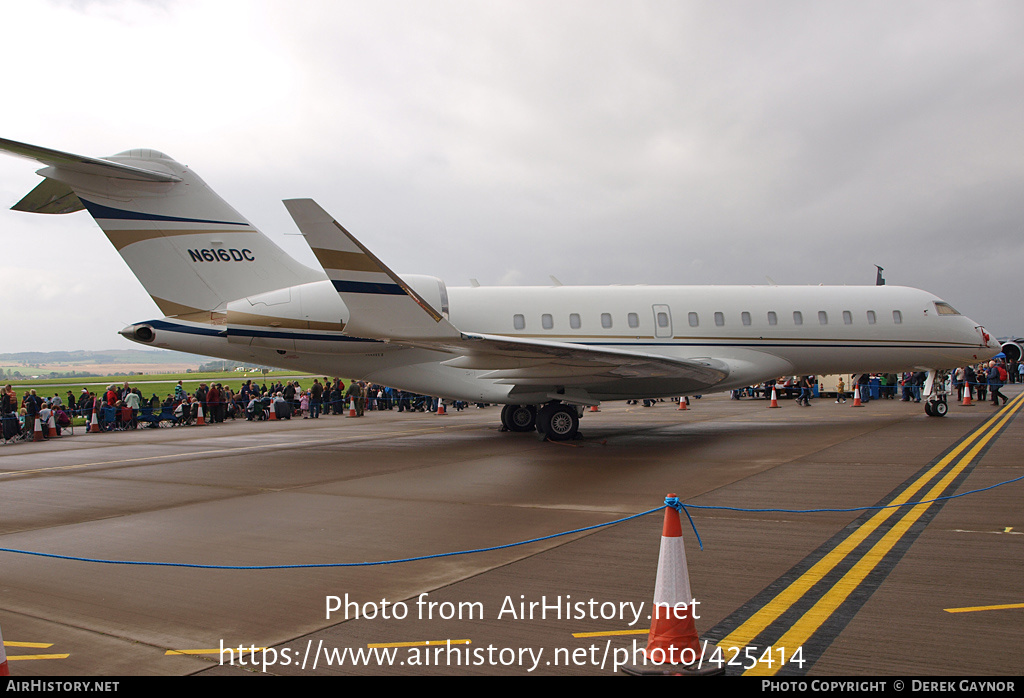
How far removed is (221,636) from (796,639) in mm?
3493

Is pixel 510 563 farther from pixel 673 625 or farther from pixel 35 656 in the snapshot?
pixel 35 656

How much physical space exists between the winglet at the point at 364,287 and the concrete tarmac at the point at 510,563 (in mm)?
2321

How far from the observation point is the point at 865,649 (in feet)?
13.0

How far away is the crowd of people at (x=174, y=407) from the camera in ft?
72.8

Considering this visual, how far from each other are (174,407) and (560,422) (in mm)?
16897

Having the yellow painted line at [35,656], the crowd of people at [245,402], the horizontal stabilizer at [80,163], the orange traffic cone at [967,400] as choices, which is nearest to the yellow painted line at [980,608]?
the yellow painted line at [35,656]

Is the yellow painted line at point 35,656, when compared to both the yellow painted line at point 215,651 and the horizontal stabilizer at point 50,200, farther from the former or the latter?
the horizontal stabilizer at point 50,200

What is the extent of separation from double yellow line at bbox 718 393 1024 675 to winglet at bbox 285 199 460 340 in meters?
6.45

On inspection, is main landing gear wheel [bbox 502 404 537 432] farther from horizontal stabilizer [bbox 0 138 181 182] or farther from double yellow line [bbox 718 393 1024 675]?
double yellow line [bbox 718 393 1024 675]

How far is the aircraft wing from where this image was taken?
10359 mm

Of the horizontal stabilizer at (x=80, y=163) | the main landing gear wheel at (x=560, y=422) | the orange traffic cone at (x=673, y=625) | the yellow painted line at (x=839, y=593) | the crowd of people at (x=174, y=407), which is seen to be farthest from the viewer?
the crowd of people at (x=174, y=407)

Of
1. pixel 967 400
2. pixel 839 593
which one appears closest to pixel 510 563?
pixel 839 593

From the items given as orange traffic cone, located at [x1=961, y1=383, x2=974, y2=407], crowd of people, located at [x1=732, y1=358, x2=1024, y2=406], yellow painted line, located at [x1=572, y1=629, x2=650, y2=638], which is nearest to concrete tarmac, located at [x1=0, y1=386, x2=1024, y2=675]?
yellow painted line, located at [x1=572, y1=629, x2=650, y2=638]

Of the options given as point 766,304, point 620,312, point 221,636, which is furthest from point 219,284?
point 766,304
